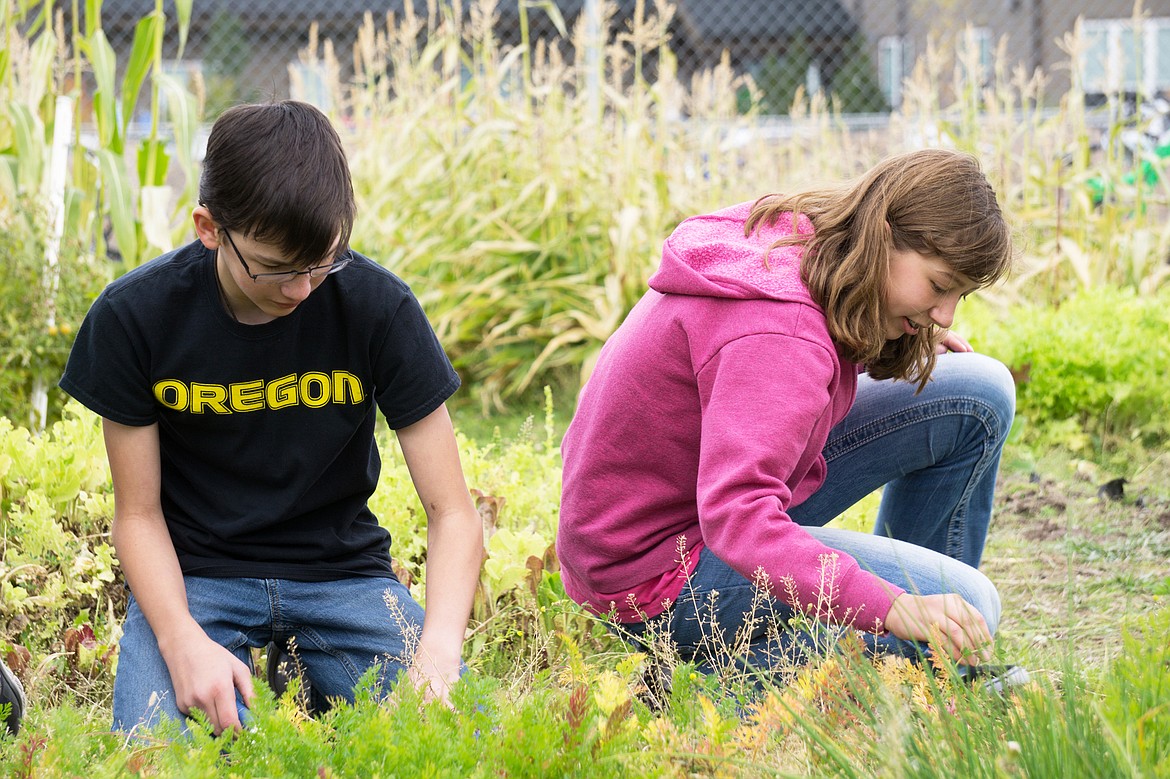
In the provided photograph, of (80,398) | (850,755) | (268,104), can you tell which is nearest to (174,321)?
(80,398)

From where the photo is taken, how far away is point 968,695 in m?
1.42

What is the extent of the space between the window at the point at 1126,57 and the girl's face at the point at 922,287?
361 cm

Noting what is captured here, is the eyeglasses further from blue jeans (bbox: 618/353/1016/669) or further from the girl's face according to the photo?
the girl's face

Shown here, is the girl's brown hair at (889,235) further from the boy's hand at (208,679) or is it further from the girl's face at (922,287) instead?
the boy's hand at (208,679)

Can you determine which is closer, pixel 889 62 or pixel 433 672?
pixel 433 672

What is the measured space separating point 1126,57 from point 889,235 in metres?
5.69

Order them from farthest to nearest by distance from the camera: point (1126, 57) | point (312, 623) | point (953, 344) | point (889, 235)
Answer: point (1126, 57)
point (953, 344)
point (312, 623)
point (889, 235)

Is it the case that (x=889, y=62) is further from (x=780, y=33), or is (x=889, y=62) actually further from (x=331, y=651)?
(x=331, y=651)

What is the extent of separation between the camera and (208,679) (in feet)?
5.87

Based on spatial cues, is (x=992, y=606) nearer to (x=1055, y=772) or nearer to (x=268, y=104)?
(x=1055, y=772)

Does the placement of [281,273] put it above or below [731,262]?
above

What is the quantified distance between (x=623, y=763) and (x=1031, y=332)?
329cm

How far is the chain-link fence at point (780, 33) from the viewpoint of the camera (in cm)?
1617

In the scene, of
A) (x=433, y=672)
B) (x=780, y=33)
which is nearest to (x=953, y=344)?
(x=433, y=672)
